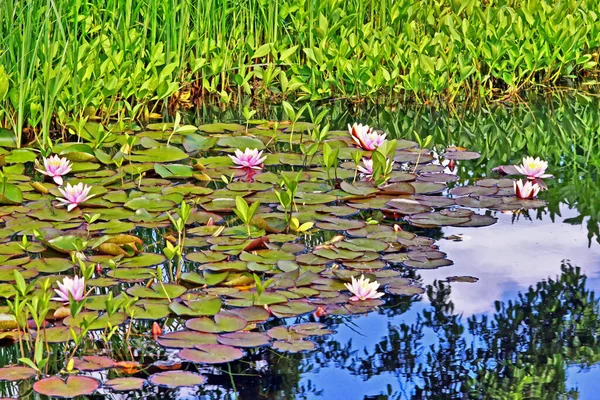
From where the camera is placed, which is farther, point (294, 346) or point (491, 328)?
point (491, 328)

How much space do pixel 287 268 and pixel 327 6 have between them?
2686 millimetres

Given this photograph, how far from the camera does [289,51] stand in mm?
4637

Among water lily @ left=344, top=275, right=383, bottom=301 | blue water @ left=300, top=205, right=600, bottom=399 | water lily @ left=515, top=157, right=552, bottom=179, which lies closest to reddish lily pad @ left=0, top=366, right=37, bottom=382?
blue water @ left=300, top=205, right=600, bottom=399

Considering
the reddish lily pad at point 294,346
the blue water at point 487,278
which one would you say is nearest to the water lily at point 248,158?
the blue water at point 487,278

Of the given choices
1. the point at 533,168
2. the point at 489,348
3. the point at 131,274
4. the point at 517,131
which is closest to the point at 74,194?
the point at 131,274

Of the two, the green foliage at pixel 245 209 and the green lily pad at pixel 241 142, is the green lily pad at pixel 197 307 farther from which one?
the green lily pad at pixel 241 142

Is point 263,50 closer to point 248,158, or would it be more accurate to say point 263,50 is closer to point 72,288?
point 248,158

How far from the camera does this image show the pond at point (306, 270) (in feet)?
7.00

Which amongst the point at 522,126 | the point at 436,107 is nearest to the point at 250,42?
the point at 436,107

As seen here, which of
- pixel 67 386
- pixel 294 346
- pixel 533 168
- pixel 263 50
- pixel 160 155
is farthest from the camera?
pixel 263 50

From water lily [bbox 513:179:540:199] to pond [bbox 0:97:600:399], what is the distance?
5 centimetres

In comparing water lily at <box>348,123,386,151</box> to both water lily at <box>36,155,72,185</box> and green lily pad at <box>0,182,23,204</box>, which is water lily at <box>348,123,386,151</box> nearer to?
water lily at <box>36,155,72,185</box>

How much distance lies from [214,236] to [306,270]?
38 centimetres

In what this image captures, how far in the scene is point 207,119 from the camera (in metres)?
4.43
